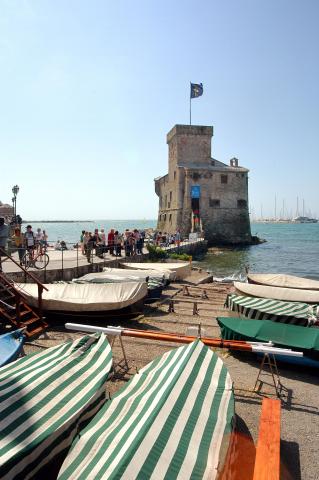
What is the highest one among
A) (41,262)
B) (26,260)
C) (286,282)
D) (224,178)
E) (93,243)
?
(224,178)

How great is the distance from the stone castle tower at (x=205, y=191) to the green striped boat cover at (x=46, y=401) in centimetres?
4659

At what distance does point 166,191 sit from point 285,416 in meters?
54.9

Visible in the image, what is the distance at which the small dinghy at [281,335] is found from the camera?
26.6ft

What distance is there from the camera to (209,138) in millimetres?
54062

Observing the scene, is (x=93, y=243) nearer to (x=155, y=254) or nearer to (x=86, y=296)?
(x=155, y=254)

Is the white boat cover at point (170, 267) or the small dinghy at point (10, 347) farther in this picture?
the white boat cover at point (170, 267)

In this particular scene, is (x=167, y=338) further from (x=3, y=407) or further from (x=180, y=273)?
(x=180, y=273)

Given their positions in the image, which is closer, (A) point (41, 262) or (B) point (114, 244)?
(A) point (41, 262)

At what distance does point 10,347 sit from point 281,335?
5.79 meters

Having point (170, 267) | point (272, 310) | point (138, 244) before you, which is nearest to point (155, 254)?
point (138, 244)

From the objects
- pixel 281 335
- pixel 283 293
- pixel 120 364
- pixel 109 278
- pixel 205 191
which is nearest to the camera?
pixel 120 364

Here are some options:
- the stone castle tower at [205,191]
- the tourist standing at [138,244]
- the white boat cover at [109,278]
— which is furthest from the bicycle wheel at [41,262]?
the stone castle tower at [205,191]

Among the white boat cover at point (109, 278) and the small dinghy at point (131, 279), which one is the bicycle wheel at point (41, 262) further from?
the small dinghy at point (131, 279)

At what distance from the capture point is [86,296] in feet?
38.1
